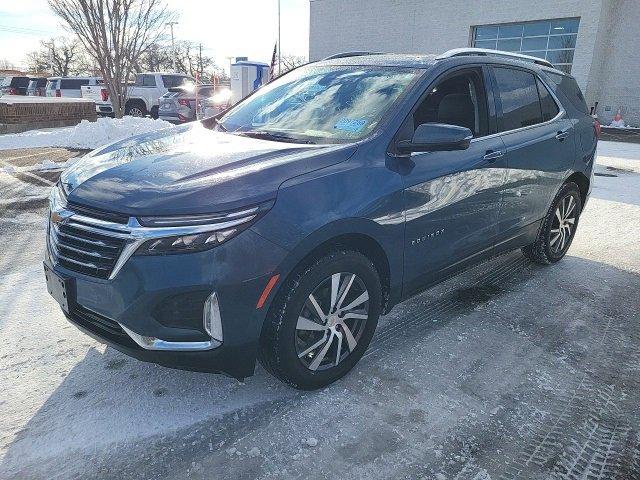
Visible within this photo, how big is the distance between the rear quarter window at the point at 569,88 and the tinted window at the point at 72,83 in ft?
81.8

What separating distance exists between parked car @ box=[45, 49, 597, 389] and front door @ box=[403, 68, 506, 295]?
0.04 feet

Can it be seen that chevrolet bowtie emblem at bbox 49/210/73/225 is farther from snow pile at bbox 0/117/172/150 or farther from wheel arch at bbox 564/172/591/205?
snow pile at bbox 0/117/172/150

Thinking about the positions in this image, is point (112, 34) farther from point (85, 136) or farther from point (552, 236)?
point (552, 236)

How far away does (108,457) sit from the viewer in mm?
2350

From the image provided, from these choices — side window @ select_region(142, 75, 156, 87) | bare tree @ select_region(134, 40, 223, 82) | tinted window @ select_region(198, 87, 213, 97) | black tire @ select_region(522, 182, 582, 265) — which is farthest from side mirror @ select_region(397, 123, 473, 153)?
bare tree @ select_region(134, 40, 223, 82)

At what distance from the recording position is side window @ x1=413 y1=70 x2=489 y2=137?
11.7 ft

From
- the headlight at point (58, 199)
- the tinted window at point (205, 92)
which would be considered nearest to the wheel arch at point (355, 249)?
the headlight at point (58, 199)

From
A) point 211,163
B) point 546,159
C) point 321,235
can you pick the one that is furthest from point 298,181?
point 546,159

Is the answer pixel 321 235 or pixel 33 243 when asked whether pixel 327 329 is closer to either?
pixel 321 235

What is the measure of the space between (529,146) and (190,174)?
285 centimetres

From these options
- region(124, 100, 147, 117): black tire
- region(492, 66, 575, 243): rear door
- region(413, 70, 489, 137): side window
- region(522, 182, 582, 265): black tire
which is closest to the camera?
region(413, 70, 489, 137): side window

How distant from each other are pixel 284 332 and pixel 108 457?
3.24ft

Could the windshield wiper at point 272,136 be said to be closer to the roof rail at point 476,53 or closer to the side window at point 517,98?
the roof rail at point 476,53

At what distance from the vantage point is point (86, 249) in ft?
7.85
